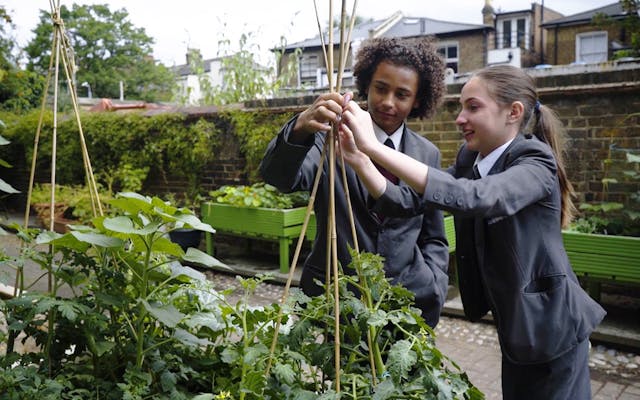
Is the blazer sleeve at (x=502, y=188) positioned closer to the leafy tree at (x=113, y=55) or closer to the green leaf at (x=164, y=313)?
the green leaf at (x=164, y=313)

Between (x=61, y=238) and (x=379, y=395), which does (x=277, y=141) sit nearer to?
(x=61, y=238)

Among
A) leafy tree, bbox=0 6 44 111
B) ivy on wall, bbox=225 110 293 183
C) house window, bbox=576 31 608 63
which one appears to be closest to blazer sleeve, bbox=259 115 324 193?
leafy tree, bbox=0 6 44 111

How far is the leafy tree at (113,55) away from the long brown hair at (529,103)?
44194 mm

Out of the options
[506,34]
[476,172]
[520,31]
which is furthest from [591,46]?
[476,172]

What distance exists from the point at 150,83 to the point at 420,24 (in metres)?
23.6

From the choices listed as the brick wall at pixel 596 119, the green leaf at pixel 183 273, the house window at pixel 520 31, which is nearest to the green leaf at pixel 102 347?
the green leaf at pixel 183 273

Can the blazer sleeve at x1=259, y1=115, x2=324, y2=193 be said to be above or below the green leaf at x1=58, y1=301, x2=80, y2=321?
above

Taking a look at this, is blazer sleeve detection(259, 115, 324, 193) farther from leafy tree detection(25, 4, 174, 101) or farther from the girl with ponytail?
leafy tree detection(25, 4, 174, 101)

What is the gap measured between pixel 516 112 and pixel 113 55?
49.4m

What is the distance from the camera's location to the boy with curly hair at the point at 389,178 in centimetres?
175

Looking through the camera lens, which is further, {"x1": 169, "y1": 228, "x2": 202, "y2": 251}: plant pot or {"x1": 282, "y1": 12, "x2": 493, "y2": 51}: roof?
{"x1": 282, "y1": 12, "x2": 493, "y2": 51}: roof

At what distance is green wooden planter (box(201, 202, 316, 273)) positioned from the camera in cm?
611

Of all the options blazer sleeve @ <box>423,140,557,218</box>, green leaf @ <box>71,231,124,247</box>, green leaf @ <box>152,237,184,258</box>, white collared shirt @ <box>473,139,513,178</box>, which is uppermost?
white collared shirt @ <box>473,139,513,178</box>

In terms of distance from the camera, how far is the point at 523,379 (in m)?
1.63
